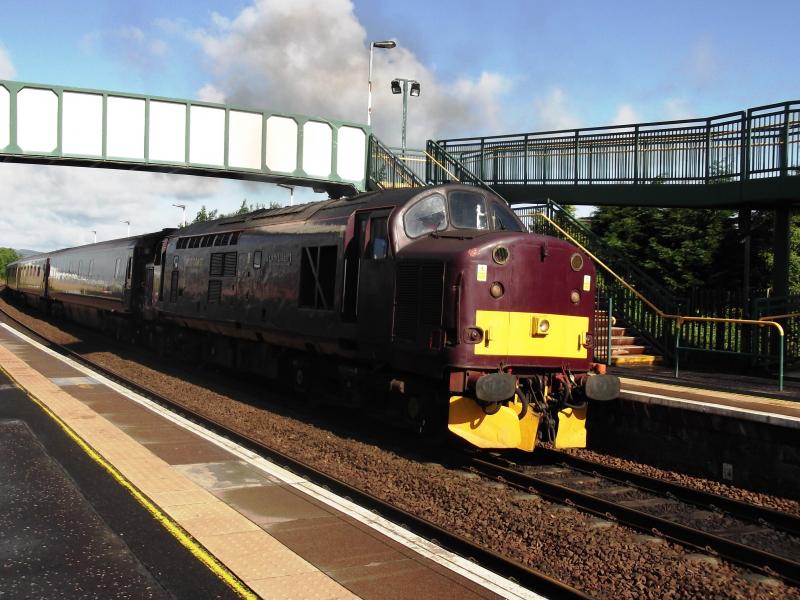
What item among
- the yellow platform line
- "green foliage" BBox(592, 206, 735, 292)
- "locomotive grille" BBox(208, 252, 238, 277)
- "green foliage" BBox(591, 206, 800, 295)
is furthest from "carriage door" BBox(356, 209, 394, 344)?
"green foliage" BBox(592, 206, 735, 292)

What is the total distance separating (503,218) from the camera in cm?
1077

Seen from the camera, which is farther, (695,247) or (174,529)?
(695,247)

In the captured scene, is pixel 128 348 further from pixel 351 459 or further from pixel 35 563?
pixel 35 563

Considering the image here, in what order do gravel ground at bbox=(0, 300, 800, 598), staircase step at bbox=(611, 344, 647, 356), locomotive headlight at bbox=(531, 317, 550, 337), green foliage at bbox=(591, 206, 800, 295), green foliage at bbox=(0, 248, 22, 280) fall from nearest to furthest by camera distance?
gravel ground at bbox=(0, 300, 800, 598)
locomotive headlight at bbox=(531, 317, 550, 337)
staircase step at bbox=(611, 344, 647, 356)
green foliage at bbox=(591, 206, 800, 295)
green foliage at bbox=(0, 248, 22, 280)

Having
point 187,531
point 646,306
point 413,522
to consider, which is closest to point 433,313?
point 413,522

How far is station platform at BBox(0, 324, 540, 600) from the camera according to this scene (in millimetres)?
5086

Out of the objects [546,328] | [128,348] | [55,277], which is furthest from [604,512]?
[55,277]

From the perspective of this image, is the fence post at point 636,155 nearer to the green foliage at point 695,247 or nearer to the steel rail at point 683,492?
the green foliage at point 695,247

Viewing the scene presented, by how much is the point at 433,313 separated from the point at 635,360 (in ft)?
24.8

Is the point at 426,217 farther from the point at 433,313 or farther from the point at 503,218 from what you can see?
the point at 433,313

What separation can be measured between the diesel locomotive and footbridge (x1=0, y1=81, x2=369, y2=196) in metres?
11.8

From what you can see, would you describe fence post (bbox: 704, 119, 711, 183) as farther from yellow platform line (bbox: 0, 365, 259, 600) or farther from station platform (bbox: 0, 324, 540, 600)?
yellow platform line (bbox: 0, 365, 259, 600)

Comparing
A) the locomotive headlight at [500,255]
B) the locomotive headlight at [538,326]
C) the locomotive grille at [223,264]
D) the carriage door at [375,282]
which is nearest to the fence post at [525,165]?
the locomotive grille at [223,264]

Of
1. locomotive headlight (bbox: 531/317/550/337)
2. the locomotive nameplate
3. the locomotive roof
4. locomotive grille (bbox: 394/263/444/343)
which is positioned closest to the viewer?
locomotive grille (bbox: 394/263/444/343)
